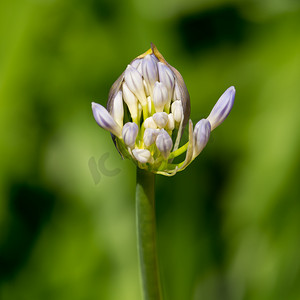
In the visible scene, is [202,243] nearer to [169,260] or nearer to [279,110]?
[169,260]

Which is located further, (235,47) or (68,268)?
(235,47)

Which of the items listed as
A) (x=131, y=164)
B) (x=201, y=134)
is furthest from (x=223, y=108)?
(x=131, y=164)

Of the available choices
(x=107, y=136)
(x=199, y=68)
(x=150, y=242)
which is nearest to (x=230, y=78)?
(x=199, y=68)

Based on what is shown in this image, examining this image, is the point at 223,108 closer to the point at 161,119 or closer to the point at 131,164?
the point at 161,119

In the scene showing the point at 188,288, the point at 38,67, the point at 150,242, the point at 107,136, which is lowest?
the point at 188,288

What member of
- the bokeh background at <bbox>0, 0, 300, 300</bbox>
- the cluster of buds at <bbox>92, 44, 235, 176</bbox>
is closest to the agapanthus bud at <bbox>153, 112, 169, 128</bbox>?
the cluster of buds at <bbox>92, 44, 235, 176</bbox>

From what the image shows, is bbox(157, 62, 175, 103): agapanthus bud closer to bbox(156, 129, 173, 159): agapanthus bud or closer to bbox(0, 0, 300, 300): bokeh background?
bbox(156, 129, 173, 159): agapanthus bud
